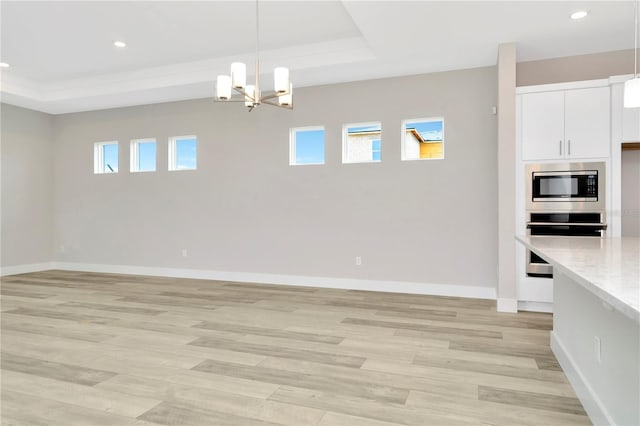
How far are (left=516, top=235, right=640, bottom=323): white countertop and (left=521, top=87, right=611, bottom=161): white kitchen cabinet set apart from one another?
7.47 feet

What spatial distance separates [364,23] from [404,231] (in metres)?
2.71

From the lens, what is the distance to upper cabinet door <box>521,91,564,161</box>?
4359mm

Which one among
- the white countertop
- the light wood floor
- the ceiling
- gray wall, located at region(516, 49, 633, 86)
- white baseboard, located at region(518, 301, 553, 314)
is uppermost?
the ceiling

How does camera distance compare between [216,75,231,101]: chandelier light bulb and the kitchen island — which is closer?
the kitchen island

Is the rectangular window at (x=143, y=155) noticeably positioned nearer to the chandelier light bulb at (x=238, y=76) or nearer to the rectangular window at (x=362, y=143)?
the rectangular window at (x=362, y=143)

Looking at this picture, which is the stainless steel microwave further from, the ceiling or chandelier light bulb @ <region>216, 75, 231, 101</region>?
chandelier light bulb @ <region>216, 75, 231, 101</region>

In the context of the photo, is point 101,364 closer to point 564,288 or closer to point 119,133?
point 564,288

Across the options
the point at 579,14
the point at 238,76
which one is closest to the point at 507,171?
the point at 579,14

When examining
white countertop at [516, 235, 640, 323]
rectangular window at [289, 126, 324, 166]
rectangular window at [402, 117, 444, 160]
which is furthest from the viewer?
rectangular window at [289, 126, 324, 166]

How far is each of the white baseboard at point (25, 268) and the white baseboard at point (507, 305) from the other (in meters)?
7.87

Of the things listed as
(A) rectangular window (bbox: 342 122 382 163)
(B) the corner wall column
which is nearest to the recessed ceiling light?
(B) the corner wall column

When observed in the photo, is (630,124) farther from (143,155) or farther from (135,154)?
(135,154)

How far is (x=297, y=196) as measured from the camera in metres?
6.09

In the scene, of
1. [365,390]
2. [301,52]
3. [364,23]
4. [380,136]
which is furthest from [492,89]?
[365,390]
